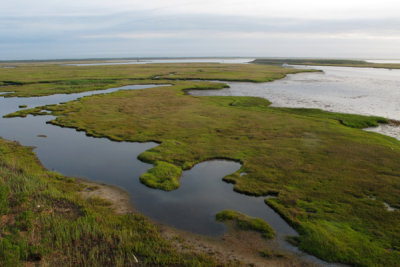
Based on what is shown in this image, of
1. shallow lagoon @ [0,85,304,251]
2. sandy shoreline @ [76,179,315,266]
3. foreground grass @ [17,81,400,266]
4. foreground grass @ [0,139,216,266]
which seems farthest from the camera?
shallow lagoon @ [0,85,304,251]

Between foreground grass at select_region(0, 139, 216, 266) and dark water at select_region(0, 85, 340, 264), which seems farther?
dark water at select_region(0, 85, 340, 264)

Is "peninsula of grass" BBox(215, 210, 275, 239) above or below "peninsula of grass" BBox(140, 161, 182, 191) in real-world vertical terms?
below

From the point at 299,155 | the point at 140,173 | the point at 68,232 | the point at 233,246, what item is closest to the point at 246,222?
the point at 233,246

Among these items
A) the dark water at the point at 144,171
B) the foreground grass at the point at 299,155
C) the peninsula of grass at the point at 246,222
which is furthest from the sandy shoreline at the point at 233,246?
the foreground grass at the point at 299,155

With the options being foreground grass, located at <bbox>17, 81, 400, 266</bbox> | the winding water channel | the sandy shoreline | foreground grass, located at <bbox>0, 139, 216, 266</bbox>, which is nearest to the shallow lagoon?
the winding water channel

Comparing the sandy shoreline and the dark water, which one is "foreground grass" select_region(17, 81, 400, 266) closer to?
the dark water

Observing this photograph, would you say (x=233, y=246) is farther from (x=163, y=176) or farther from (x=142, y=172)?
(x=142, y=172)
